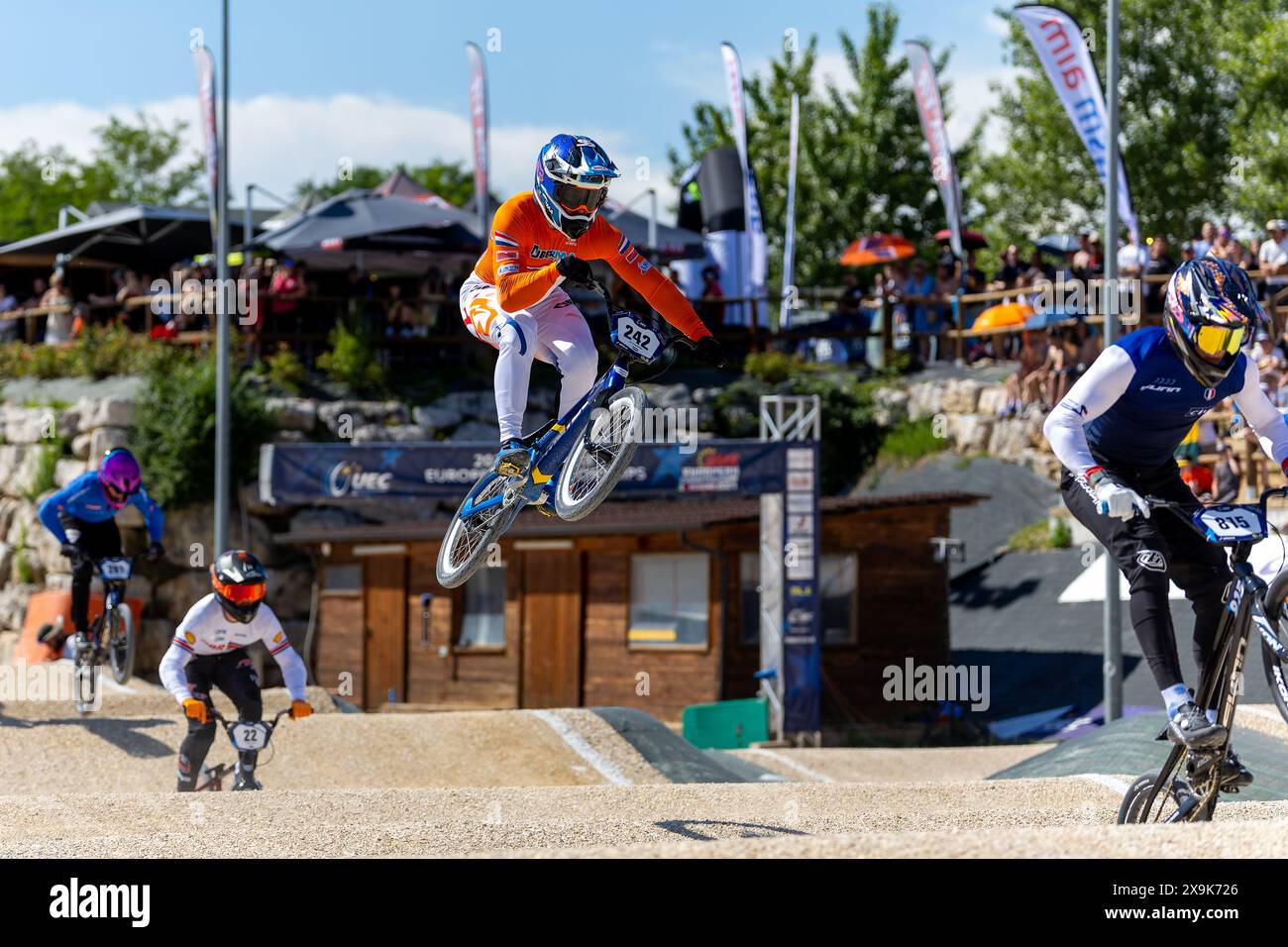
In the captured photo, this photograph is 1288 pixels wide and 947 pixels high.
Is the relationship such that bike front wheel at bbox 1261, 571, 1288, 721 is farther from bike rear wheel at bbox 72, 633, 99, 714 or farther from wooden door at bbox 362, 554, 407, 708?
wooden door at bbox 362, 554, 407, 708

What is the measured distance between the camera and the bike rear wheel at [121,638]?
15.9m

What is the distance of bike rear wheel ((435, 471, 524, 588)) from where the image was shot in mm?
10070

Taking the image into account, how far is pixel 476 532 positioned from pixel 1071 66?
1425 cm

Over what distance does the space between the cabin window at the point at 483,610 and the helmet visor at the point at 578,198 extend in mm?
17092

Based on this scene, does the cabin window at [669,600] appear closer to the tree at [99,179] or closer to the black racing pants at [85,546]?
the black racing pants at [85,546]

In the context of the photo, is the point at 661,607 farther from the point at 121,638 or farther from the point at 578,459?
the point at 578,459

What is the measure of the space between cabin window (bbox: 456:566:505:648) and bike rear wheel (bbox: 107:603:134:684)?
33.2ft

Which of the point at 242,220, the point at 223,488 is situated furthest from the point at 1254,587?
the point at 242,220

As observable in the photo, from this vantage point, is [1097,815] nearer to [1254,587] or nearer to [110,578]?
[1254,587]

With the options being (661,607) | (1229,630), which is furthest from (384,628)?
(1229,630)

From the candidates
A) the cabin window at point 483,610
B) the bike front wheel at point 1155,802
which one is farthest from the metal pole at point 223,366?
the bike front wheel at point 1155,802

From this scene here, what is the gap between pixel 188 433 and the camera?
2822 centimetres
